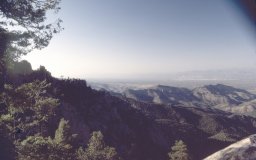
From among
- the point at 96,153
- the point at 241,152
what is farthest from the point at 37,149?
the point at 96,153

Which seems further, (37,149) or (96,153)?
(96,153)

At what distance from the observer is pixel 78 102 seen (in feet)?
336

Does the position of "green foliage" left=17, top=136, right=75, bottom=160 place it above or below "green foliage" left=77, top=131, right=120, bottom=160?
above

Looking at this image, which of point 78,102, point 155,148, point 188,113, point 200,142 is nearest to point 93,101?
point 78,102

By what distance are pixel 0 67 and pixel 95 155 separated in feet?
88.7

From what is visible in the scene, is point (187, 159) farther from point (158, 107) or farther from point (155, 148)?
point (158, 107)

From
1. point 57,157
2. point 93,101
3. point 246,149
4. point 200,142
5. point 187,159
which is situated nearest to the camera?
point 246,149

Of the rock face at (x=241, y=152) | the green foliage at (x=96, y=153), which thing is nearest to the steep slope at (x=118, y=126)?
the green foliage at (x=96, y=153)

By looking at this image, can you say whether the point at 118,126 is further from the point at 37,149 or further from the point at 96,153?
the point at 37,149

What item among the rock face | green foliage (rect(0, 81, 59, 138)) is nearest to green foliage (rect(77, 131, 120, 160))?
green foliage (rect(0, 81, 59, 138))

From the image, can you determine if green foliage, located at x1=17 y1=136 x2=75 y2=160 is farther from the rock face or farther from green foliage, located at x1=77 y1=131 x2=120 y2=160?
green foliage, located at x1=77 y1=131 x2=120 y2=160

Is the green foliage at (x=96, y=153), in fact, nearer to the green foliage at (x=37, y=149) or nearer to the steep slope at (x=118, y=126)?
the green foliage at (x=37, y=149)

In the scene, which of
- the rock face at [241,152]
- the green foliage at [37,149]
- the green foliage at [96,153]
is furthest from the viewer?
the green foliage at [96,153]

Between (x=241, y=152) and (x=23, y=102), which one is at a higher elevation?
(x=241, y=152)
